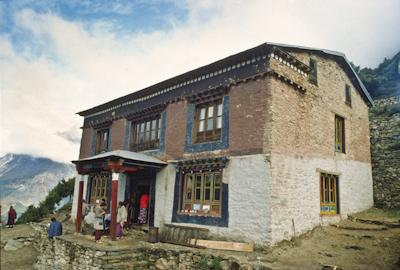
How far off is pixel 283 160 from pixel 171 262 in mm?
4912

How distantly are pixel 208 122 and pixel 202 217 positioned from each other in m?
3.67

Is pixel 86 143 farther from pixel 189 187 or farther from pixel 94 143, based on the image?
pixel 189 187

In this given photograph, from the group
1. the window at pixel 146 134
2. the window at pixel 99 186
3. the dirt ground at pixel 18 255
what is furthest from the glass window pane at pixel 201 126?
the dirt ground at pixel 18 255

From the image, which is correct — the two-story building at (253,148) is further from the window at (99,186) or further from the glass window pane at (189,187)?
the window at (99,186)

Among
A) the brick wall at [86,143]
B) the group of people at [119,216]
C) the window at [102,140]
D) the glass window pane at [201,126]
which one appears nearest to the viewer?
the group of people at [119,216]

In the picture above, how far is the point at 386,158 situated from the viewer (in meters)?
16.2

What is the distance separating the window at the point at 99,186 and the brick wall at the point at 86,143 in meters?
2.20

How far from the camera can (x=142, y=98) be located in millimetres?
16125

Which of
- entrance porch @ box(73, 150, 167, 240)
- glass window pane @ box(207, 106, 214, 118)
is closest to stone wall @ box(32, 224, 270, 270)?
entrance porch @ box(73, 150, 167, 240)

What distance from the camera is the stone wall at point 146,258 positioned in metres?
8.89

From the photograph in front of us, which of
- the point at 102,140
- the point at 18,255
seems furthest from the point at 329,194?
the point at 18,255

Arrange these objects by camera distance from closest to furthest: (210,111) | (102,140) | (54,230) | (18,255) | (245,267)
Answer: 1. (245,267)
2. (210,111)
3. (54,230)
4. (18,255)
5. (102,140)

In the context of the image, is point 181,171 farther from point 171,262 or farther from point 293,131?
point 293,131

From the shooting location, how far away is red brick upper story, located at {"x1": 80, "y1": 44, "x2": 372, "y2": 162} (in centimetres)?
1095
